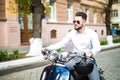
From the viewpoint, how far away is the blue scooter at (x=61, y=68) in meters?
4.23

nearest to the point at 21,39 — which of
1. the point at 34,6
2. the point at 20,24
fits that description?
the point at 20,24

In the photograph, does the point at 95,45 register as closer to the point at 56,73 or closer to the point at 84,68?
the point at 84,68

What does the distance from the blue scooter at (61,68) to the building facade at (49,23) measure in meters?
15.8

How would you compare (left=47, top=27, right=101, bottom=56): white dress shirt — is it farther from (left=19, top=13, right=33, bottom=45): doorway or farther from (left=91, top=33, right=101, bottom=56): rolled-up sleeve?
(left=19, top=13, right=33, bottom=45): doorway

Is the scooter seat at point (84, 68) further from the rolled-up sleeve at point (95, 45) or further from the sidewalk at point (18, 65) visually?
the sidewalk at point (18, 65)

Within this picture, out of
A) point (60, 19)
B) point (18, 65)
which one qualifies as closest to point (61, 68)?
point (18, 65)

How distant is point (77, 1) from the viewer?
103 feet

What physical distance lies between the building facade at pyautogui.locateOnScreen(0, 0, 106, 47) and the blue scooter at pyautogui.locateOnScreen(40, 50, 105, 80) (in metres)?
15.8

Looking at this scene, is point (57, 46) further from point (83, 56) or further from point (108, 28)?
point (108, 28)

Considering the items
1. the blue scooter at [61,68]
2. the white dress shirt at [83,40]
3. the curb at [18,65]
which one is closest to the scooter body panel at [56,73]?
the blue scooter at [61,68]

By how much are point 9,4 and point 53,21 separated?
630 centimetres

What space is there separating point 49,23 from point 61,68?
21.0 m

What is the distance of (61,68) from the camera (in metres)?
4.30

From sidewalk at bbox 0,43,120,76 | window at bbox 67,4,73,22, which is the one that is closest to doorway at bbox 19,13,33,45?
window at bbox 67,4,73,22
